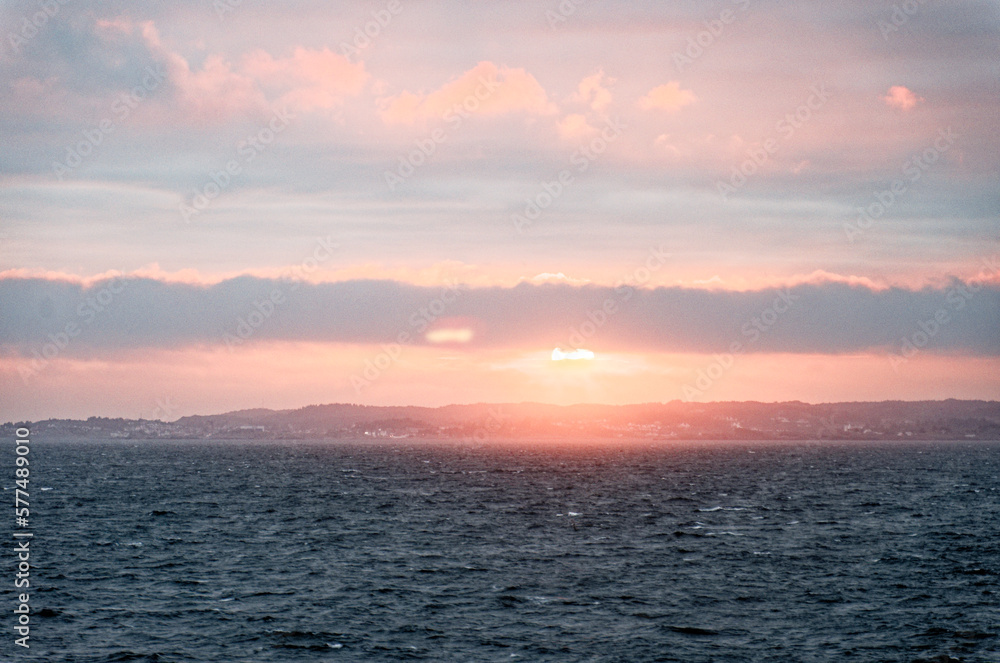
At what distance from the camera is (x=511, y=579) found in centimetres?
5656

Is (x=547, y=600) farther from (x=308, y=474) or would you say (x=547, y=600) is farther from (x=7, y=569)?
(x=308, y=474)

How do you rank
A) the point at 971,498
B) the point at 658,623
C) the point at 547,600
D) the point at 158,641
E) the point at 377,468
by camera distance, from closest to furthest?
the point at 158,641 → the point at 658,623 → the point at 547,600 → the point at 971,498 → the point at 377,468

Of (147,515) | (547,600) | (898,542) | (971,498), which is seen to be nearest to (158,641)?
(547,600)

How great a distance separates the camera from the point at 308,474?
518ft

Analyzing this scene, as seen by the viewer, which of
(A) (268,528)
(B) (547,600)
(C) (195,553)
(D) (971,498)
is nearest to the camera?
(B) (547,600)

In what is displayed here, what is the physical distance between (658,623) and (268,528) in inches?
1709

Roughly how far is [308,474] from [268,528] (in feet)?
263

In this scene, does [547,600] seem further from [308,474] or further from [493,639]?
[308,474]

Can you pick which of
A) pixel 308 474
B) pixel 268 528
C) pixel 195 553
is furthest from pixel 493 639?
pixel 308 474

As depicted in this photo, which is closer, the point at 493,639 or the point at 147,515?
the point at 493,639

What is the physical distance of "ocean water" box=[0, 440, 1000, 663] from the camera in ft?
141

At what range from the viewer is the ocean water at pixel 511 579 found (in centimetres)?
4288

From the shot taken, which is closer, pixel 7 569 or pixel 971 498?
pixel 7 569

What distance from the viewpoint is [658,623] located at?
4641 cm
